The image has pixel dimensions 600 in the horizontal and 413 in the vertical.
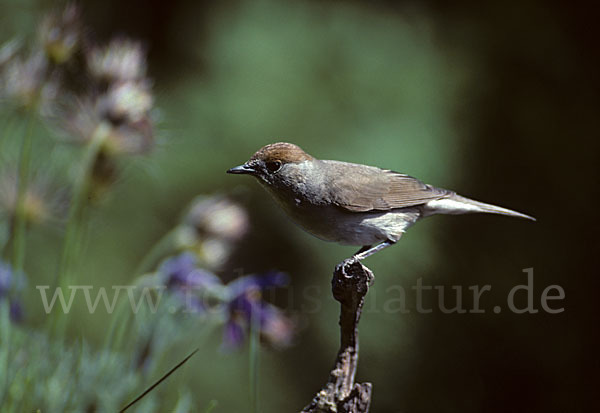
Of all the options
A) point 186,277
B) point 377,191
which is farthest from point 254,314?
point 377,191

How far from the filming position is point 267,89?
172cm

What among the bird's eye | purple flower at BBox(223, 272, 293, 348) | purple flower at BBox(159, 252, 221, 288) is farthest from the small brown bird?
purple flower at BBox(159, 252, 221, 288)

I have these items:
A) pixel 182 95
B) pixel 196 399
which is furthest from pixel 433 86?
pixel 196 399

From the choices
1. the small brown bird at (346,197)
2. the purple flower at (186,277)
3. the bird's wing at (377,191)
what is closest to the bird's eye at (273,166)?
the small brown bird at (346,197)

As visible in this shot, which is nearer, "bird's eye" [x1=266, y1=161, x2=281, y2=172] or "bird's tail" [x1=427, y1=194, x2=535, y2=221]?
"bird's eye" [x1=266, y1=161, x2=281, y2=172]

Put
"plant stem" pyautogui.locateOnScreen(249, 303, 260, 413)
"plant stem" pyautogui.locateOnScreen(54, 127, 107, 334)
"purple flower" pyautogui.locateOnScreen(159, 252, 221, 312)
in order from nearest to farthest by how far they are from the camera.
Result: "plant stem" pyautogui.locateOnScreen(249, 303, 260, 413)
"plant stem" pyautogui.locateOnScreen(54, 127, 107, 334)
"purple flower" pyautogui.locateOnScreen(159, 252, 221, 312)

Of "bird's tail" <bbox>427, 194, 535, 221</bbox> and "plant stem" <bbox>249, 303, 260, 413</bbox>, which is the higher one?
"bird's tail" <bbox>427, 194, 535, 221</bbox>

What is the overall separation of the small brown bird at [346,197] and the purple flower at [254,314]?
10 centimetres

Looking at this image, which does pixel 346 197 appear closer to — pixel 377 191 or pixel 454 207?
pixel 377 191

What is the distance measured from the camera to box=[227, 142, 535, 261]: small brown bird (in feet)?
2.85

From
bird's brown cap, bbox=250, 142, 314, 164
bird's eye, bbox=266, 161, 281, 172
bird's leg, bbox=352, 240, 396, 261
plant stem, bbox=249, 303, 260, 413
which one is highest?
bird's brown cap, bbox=250, 142, 314, 164

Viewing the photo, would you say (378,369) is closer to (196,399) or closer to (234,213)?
(196,399)

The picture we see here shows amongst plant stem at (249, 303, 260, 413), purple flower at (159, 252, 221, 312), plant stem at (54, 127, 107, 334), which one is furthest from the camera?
purple flower at (159, 252, 221, 312)

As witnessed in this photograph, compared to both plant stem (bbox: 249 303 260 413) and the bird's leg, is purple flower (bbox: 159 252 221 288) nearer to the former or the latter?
plant stem (bbox: 249 303 260 413)
